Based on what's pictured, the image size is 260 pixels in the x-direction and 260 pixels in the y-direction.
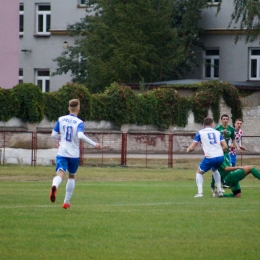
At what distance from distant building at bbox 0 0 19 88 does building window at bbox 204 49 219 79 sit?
15930 mm

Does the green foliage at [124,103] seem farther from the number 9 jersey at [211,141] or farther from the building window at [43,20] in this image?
the number 9 jersey at [211,141]

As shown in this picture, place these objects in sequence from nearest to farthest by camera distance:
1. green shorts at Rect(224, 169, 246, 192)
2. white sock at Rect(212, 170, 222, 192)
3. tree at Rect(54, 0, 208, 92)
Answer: white sock at Rect(212, 170, 222, 192)
green shorts at Rect(224, 169, 246, 192)
tree at Rect(54, 0, 208, 92)

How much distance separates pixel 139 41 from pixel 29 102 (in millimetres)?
15841

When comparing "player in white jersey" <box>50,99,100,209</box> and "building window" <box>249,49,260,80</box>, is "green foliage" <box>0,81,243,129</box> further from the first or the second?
"player in white jersey" <box>50,99,100,209</box>

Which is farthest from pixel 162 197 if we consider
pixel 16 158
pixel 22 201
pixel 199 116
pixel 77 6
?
pixel 77 6

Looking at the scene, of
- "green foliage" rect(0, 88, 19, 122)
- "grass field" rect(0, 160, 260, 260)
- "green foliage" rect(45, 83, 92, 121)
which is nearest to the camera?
"grass field" rect(0, 160, 260, 260)

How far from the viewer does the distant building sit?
164 feet

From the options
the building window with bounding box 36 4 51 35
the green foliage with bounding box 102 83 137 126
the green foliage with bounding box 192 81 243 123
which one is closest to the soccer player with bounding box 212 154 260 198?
the green foliage with bounding box 102 83 137 126

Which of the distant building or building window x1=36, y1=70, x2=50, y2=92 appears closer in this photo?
the distant building

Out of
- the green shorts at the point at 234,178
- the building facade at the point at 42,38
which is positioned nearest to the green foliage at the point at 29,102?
the green shorts at the point at 234,178

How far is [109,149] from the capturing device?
35156mm

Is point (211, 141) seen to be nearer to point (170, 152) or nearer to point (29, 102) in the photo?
point (170, 152)

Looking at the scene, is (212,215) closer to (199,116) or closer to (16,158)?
(16,158)

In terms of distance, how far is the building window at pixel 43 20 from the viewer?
64312 mm
